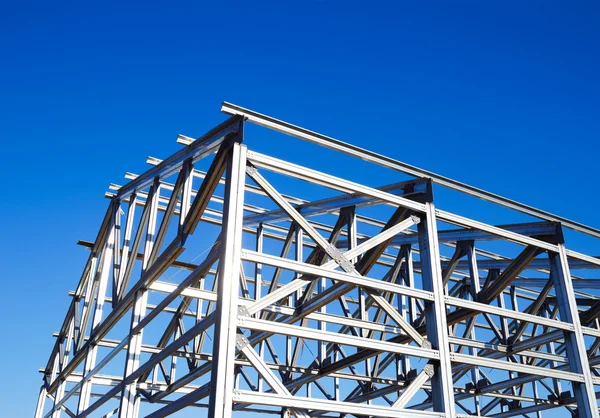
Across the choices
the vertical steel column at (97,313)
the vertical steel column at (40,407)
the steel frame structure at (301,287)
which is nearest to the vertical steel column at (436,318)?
the steel frame structure at (301,287)

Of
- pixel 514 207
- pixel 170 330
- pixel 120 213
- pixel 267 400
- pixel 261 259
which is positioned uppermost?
pixel 120 213

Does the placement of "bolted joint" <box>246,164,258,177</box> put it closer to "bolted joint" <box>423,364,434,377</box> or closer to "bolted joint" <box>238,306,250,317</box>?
"bolted joint" <box>238,306,250,317</box>

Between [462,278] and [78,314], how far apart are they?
40.3 ft

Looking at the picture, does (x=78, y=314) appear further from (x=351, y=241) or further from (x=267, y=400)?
(x=267, y=400)

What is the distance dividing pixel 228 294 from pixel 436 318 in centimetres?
396

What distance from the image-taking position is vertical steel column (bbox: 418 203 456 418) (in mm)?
9836

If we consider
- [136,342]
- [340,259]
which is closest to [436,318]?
[340,259]

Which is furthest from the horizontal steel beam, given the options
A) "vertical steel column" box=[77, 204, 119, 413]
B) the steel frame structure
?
"vertical steel column" box=[77, 204, 119, 413]

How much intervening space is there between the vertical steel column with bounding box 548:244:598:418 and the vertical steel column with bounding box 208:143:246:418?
298 inches

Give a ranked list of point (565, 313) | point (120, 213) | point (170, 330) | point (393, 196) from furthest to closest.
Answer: point (170, 330)
point (120, 213)
point (565, 313)
point (393, 196)

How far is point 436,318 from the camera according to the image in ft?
34.0

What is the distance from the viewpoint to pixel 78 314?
1717 centimetres

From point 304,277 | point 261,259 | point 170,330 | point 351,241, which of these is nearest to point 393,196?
point 351,241

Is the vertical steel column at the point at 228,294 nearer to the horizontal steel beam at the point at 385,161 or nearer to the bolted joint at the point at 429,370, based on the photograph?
the horizontal steel beam at the point at 385,161
